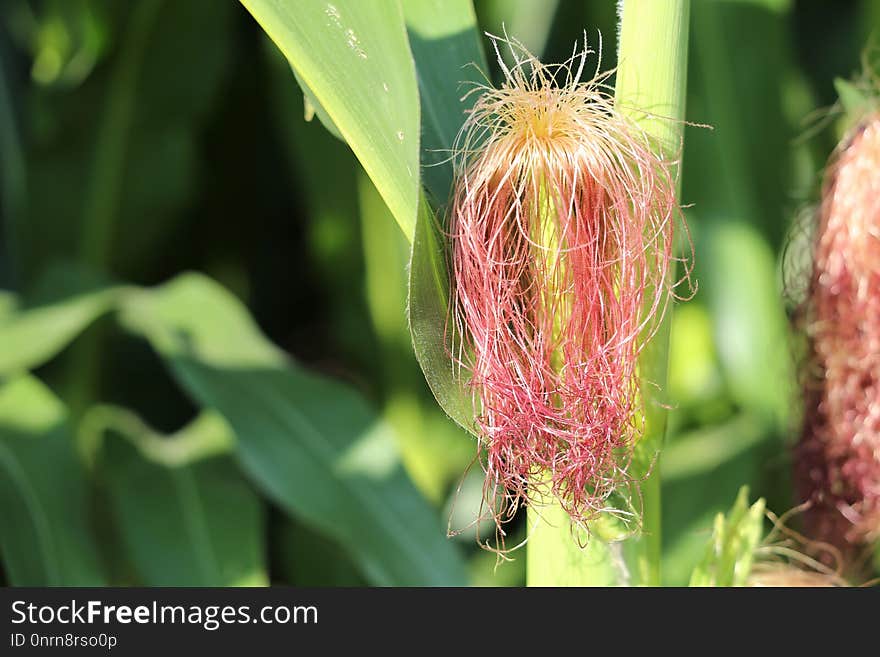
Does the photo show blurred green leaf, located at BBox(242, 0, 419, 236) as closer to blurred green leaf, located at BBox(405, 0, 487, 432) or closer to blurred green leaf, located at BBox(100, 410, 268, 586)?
blurred green leaf, located at BBox(405, 0, 487, 432)

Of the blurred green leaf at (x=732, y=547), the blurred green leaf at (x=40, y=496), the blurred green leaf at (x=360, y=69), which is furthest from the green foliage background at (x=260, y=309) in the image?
the blurred green leaf at (x=360, y=69)

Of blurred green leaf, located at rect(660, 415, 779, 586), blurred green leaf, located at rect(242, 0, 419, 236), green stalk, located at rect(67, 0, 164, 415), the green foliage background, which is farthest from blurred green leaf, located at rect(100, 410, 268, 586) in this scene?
blurred green leaf, located at rect(242, 0, 419, 236)

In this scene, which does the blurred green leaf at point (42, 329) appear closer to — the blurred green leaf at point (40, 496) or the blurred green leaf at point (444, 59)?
the blurred green leaf at point (40, 496)

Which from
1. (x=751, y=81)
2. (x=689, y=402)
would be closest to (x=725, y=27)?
(x=751, y=81)

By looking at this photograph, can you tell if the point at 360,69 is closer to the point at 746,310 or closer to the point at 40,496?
the point at 40,496

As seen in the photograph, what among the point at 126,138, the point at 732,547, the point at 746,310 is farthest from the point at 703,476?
the point at 126,138
